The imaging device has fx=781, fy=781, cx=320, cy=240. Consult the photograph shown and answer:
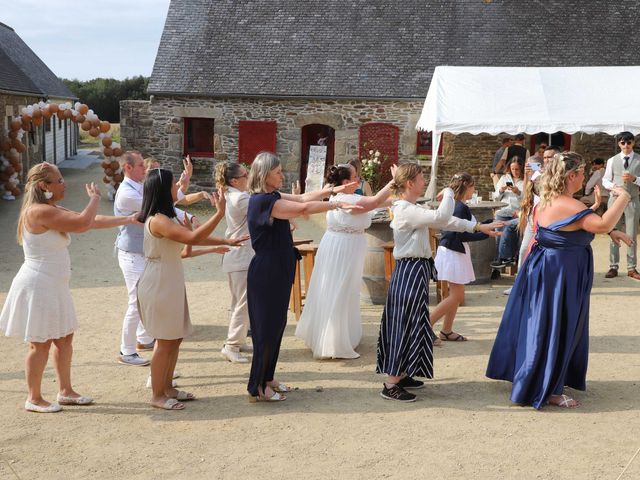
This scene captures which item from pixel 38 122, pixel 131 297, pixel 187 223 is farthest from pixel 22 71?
pixel 187 223

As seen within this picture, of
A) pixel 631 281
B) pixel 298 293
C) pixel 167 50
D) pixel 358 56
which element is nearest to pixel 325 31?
pixel 358 56

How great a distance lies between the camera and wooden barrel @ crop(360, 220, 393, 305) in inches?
346

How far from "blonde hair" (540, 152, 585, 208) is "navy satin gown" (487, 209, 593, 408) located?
0.22 metres

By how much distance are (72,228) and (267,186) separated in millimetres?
1325

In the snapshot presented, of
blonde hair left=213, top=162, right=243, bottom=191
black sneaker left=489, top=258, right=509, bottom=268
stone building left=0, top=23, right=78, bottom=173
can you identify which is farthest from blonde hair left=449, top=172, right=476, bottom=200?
stone building left=0, top=23, right=78, bottom=173

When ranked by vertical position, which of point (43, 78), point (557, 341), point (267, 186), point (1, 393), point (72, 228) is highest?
→ point (43, 78)

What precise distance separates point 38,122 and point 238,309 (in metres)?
14.5

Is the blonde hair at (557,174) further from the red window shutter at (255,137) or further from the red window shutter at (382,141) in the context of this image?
the red window shutter at (255,137)

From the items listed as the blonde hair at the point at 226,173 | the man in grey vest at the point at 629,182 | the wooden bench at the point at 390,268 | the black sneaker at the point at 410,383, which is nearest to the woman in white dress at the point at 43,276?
the blonde hair at the point at 226,173

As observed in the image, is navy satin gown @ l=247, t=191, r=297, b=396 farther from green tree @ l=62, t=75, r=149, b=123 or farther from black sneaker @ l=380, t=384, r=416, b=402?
green tree @ l=62, t=75, r=149, b=123

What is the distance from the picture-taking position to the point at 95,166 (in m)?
29.7

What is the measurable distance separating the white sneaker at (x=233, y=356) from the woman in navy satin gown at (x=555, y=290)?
235 centimetres

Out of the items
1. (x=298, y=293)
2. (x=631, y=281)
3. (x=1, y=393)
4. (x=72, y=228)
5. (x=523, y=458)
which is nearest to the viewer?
(x=523, y=458)

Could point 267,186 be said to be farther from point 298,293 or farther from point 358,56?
point 358,56
